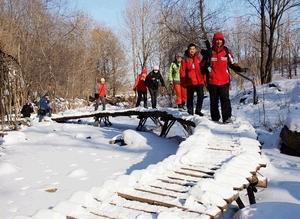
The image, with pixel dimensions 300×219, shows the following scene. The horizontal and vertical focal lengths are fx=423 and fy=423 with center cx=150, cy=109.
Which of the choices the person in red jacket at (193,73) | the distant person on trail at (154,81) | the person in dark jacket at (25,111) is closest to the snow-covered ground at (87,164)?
the person in red jacket at (193,73)

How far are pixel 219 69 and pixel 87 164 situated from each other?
291 centimetres

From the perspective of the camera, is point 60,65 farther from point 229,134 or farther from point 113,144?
point 229,134

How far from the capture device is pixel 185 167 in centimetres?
465

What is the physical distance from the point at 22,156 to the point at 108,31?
48.5 metres

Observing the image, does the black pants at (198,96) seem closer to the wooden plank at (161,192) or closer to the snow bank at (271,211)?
the wooden plank at (161,192)

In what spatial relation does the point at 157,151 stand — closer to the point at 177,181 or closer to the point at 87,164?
the point at 87,164

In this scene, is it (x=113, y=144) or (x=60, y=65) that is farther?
(x=60, y=65)

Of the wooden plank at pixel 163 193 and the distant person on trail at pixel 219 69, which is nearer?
the wooden plank at pixel 163 193

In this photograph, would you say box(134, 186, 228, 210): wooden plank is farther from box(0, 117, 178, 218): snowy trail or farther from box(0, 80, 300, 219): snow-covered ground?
box(0, 117, 178, 218): snowy trail

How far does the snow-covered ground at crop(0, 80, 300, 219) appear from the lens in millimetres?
5012

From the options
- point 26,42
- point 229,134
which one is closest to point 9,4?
point 26,42

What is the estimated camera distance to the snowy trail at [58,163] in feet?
18.2

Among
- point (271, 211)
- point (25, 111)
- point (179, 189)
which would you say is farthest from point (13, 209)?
point (25, 111)

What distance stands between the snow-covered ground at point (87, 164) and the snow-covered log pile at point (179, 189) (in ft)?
0.95
